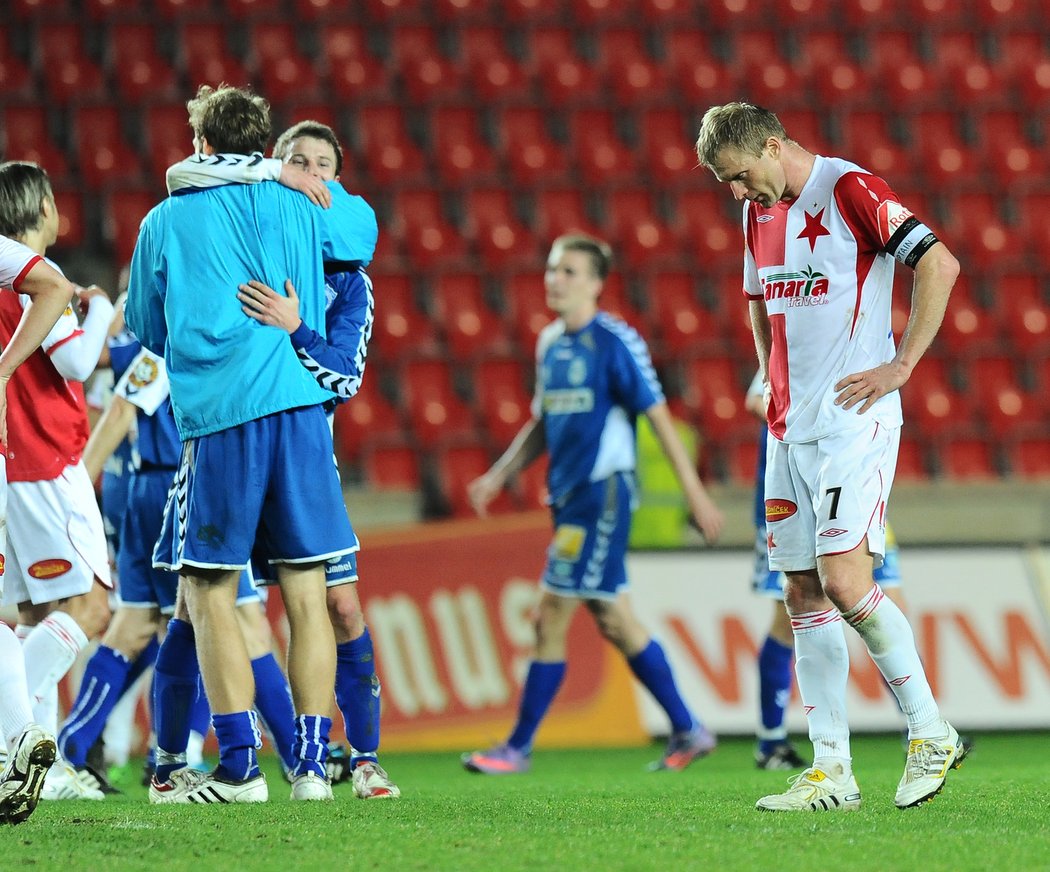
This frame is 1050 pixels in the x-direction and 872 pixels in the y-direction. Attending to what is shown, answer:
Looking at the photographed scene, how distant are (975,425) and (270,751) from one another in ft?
20.3

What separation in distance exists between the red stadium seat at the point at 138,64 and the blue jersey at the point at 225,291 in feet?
27.4

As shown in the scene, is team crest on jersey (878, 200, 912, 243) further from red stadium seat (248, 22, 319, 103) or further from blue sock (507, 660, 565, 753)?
red stadium seat (248, 22, 319, 103)

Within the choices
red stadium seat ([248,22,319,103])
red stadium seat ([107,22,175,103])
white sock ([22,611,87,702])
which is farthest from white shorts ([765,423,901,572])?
red stadium seat ([107,22,175,103])

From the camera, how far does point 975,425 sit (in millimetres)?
11172

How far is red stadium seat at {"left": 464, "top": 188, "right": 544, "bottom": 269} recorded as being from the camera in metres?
11.7

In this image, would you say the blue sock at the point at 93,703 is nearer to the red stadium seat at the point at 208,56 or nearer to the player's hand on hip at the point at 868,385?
the player's hand on hip at the point at 868,385

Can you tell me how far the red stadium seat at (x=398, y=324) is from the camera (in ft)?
35.2

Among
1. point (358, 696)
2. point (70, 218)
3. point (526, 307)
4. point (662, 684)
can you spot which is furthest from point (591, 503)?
point (70, 218)

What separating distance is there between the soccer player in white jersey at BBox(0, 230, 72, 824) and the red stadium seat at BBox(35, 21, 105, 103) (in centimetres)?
848

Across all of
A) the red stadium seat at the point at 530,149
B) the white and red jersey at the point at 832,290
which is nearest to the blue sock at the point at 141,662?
the white and red jersey at the point at 832,290

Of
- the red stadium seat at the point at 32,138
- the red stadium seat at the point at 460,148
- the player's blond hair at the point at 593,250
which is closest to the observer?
the player's blond hair at the point at 593,250

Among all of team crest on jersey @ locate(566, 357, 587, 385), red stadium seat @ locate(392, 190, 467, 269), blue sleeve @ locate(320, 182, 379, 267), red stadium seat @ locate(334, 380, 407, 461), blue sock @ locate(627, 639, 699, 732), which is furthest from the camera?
red stadium seat @ locate(392, 190, 467, 269)

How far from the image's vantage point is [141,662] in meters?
5.75

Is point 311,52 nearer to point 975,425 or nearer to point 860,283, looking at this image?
point 975,425
